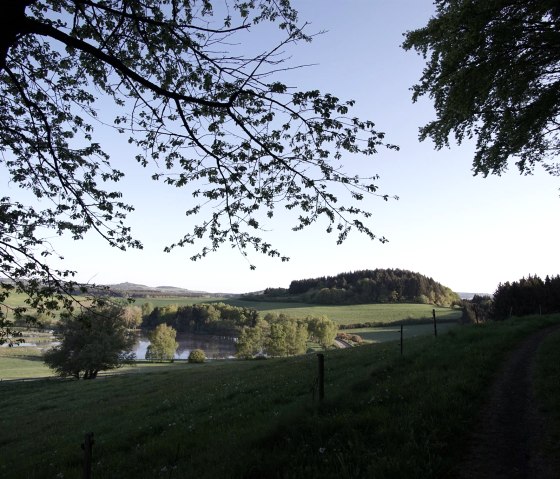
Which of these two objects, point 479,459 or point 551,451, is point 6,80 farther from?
point 551,451

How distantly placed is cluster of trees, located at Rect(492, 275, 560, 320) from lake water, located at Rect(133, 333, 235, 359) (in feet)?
228

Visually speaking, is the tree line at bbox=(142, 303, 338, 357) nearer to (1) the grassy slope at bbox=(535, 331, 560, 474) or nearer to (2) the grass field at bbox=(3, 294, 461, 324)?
(2) the grass field at bbox=(3, 294, 461, 324)

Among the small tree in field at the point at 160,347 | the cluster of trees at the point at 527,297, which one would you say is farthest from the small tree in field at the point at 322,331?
the cluster of trees at the point at 527,297

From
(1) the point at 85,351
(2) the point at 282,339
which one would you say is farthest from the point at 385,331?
(1) the point at 85,351

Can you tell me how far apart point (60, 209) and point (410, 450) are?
996cm

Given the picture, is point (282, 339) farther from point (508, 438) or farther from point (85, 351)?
point (508, 438)

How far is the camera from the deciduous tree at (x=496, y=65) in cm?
1404

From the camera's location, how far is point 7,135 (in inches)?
383

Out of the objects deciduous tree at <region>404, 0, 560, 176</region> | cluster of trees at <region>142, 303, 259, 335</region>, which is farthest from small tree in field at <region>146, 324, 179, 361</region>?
deciduous tree at <region>404, 0, 560, 176</region>

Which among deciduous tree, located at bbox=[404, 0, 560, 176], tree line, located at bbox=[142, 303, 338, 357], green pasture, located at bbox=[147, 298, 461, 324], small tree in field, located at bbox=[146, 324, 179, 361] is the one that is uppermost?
deciduous tree, located at bbox=[404, 0, 560, 176]

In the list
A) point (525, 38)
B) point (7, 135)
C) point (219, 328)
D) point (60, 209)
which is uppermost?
point (525, 38)

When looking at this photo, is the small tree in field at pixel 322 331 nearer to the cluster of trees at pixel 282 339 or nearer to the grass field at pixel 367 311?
the cluster of trees at pixel 282 339

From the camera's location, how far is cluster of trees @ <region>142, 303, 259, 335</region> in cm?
14788

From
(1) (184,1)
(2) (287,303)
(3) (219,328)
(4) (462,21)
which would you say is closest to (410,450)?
(1) (184,1)
